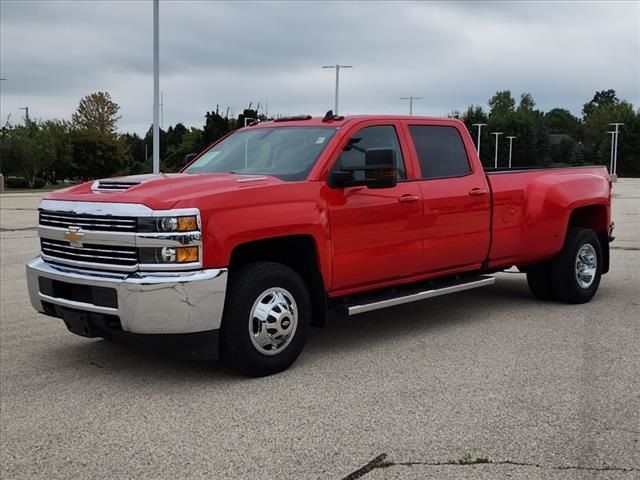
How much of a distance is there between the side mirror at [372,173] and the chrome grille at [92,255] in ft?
5.45

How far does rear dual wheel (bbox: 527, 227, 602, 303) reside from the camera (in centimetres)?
796

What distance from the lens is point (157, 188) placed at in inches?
206

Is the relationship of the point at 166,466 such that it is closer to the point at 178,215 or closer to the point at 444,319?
the point at 178,215

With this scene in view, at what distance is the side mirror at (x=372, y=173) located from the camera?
18.7 ft

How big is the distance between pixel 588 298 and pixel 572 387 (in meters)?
3.36

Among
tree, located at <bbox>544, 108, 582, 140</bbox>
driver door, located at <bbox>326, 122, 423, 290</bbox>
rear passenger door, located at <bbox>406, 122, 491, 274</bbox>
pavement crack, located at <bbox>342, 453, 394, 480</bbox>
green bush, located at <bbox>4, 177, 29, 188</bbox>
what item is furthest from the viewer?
tree, located at <bbox>544, 108, 582, 140</bbox>

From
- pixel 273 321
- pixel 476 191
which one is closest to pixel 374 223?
pixel 273 321

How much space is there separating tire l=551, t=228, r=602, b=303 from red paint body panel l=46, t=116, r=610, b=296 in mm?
238

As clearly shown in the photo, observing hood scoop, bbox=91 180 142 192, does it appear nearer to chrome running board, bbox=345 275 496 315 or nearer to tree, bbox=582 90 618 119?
chrome running board, bbox=345 275 496 315

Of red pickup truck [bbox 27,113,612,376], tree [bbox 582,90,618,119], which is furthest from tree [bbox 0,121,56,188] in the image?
tree [bbox 582,90,618,119]

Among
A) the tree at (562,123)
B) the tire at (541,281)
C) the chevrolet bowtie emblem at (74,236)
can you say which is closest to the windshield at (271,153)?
the chevrolet bowtie emblem at (74,236)

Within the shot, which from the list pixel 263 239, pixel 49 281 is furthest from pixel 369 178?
pixel 49 281

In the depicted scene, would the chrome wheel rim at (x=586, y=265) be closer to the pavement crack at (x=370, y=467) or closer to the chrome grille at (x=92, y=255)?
the pavement crack at (x=370, y=467)

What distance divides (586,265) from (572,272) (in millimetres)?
386
